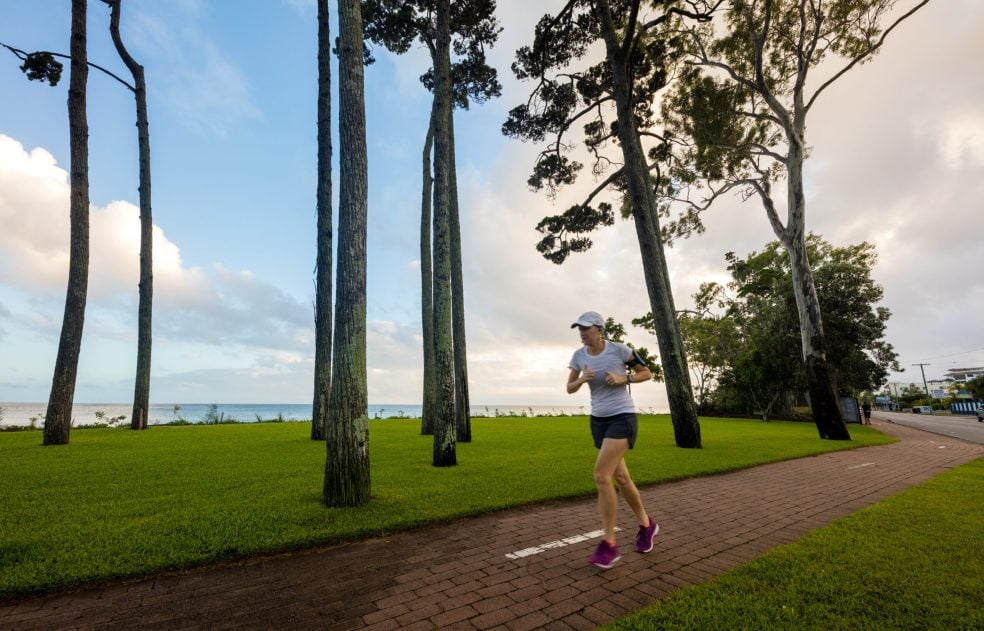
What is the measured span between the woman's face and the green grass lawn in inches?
104

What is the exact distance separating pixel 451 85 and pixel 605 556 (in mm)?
12149

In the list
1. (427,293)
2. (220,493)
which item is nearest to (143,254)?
(427,293)

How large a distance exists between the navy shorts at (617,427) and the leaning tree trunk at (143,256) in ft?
52.8

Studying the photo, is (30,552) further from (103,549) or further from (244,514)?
(244,514)

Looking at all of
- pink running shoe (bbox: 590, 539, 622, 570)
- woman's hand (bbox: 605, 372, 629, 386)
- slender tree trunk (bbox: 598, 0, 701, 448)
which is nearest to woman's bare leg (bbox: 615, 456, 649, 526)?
pink running shoe (bbox: 590, 539, 622, 570)

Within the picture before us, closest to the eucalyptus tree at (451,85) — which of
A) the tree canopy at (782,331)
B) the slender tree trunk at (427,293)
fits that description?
the slender tree trunk at (427,293)

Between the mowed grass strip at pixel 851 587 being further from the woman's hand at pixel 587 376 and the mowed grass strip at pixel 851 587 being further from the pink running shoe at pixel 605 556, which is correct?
the woman's hand at pixel 587 376

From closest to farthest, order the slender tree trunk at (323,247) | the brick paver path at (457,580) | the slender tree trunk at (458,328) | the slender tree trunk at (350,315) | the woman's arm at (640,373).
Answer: the brick paver path at (457,580), the woman's arm at (640,373), the slender tree trunk at (350,315), the slender tree trunk at (458,328), the slender tree trunk at (323,247)

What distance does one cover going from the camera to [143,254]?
1438 cm

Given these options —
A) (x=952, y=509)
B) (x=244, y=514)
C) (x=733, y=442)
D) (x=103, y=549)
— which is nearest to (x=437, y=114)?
(x=244, y=514)

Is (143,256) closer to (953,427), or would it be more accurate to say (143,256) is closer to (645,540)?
(645,540)

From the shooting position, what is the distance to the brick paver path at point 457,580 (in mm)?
2744

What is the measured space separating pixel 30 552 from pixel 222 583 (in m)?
1.82

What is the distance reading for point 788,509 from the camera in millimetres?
5434
